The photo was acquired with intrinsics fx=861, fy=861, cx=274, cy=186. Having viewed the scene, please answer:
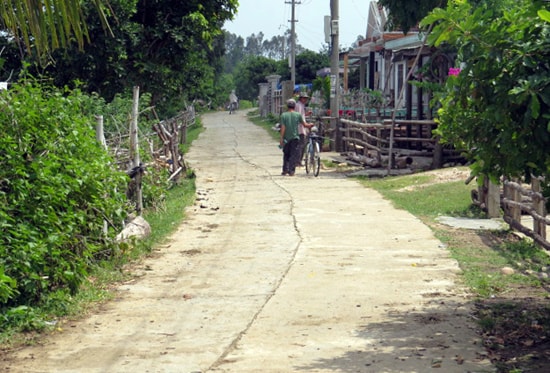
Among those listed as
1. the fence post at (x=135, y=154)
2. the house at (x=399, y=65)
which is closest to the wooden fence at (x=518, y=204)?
the house at (x=399, y=65)

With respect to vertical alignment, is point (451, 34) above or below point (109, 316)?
above

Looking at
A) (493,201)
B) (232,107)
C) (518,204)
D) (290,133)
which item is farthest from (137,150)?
(232,107)

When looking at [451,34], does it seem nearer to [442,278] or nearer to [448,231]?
[442,278]

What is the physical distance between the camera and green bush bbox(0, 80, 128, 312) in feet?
23.0

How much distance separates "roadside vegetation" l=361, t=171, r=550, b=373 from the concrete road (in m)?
0.19

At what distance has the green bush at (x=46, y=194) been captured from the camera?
7004mm

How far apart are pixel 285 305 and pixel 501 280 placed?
243 centimetres

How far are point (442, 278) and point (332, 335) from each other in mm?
2401

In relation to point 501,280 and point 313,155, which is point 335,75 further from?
point 501,280

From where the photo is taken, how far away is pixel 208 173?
67.4 feet

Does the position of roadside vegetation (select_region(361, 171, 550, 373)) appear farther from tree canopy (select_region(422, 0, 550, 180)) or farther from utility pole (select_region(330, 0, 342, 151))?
utility pole (select_region(330, 0, 342, 151))

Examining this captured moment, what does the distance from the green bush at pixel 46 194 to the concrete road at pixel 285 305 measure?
529mm

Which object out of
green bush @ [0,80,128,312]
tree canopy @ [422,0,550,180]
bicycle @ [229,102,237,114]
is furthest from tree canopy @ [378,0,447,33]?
bicycle @ [229,102,237,114]

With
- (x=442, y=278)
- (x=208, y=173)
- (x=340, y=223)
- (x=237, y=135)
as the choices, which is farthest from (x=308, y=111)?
(x=442, y=278)
